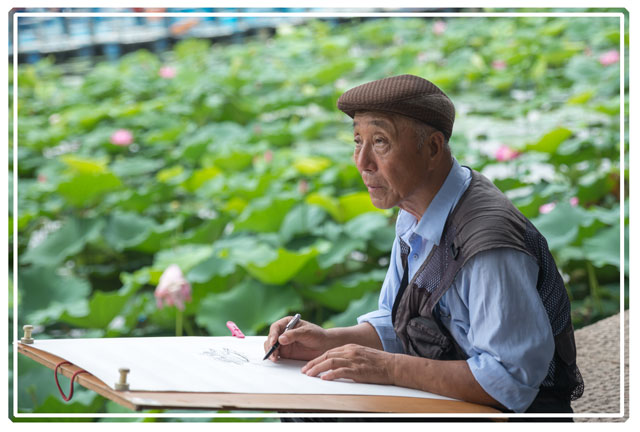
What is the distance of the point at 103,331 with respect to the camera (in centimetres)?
233

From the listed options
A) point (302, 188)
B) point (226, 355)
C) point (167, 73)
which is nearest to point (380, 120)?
point (226, 355)

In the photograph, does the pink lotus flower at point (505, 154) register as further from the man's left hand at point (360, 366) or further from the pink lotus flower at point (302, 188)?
the man's left hand at point (360, 366)

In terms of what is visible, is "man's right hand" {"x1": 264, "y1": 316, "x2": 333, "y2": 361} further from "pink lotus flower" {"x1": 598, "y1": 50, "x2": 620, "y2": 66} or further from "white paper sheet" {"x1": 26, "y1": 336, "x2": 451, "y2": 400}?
"pink lotus flower" {"x1": 598, "y1": 50, "x2": 620, "y2": 66}

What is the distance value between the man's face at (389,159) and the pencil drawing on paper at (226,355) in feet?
1.05

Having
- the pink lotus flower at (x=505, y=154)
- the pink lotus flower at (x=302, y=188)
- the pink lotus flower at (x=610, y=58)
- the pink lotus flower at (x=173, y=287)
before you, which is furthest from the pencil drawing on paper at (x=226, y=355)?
the pink lotus flower at (x=610, y=58)

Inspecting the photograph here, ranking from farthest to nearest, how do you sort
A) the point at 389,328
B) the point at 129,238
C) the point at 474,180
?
the point at 129,238 < the point at 389,328 < the point at 474,180

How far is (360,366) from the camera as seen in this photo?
100 cm

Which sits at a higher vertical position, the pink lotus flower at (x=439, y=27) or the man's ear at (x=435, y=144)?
the pink lotus flower at (x=439, y=27)

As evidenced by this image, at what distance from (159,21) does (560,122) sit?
422 cm

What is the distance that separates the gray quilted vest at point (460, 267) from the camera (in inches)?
38.8
